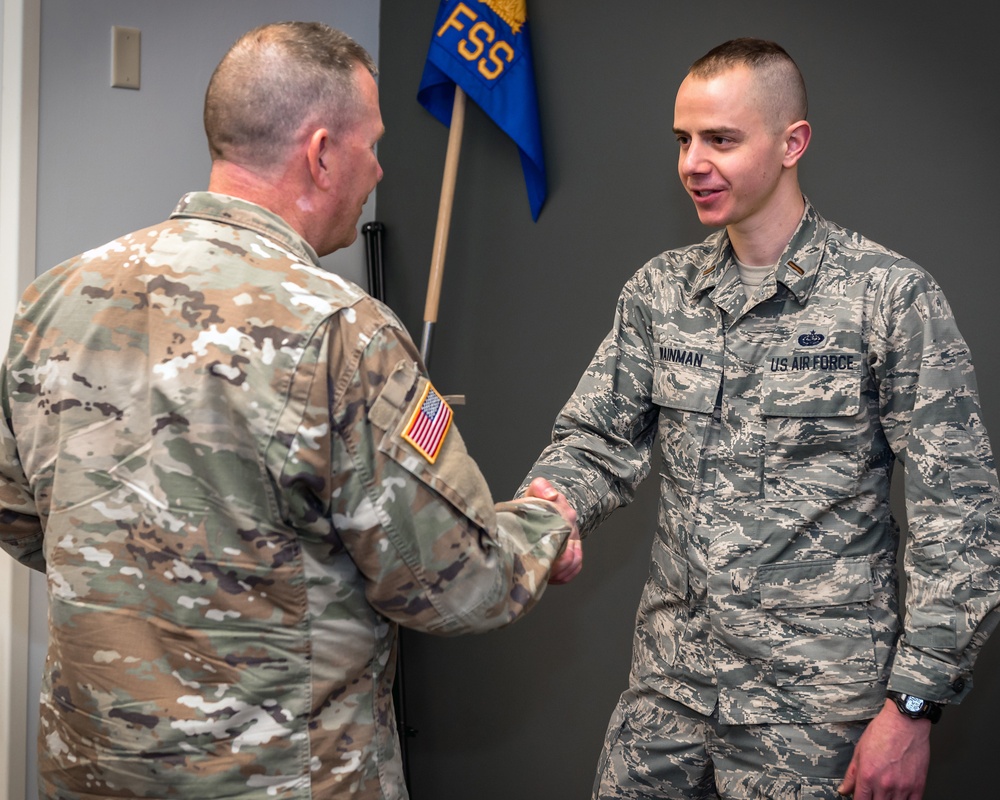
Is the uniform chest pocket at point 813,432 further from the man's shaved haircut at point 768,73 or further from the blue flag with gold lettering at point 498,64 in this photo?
the blue flag with gold lettering at point 498,64

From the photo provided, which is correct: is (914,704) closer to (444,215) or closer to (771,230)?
(771,230)

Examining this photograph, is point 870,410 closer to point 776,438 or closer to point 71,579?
point 776,438

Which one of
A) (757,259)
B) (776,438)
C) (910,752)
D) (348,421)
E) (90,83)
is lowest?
(910,752)

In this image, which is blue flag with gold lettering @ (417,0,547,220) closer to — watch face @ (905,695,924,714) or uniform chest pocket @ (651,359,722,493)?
uniform chest pocket @ (651,359,722,493)

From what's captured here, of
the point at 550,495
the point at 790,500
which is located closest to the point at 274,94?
the point at 550,495

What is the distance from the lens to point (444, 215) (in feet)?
8.51

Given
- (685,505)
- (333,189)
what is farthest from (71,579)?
(685,505)

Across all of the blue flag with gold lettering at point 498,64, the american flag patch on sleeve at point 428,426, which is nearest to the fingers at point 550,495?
the american flag patch on sleeve at point 428,426

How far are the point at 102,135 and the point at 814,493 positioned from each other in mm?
1948

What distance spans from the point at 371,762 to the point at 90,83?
6.57 ft

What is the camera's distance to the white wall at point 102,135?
250cm

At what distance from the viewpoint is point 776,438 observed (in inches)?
64.7

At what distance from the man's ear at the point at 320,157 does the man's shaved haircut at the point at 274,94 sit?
0.02 metres

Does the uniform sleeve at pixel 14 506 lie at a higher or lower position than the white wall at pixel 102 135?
lower
